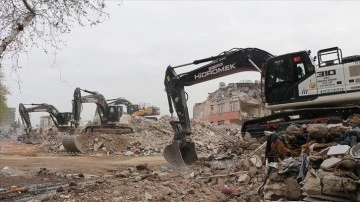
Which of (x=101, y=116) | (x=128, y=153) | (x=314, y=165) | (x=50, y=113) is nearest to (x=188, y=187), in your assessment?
(x=314, y=165)

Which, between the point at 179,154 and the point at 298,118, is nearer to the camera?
the point at 179,154

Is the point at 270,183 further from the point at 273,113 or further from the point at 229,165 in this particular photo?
the point at 273,113

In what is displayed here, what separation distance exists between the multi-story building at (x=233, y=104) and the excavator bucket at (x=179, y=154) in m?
32.6

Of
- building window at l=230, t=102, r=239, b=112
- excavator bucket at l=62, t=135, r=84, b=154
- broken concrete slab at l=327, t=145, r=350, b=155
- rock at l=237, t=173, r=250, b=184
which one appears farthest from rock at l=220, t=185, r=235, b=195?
building window at l=230, t=102, r=239, b=112

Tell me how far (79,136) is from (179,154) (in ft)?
47.7

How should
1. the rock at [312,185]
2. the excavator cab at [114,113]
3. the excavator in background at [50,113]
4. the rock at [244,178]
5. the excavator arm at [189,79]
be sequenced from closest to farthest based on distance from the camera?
1. the rock at [312,185]
2. the rock at [244,178]
3. the excavator arm at [189,79]
4. the excavator cab at [114,113]
5. the excavator in background at [50,113]

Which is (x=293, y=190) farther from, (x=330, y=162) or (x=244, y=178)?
(x=244, y=178)

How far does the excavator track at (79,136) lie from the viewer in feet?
77.5

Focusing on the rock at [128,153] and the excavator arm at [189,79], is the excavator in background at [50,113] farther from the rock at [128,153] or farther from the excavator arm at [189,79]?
the excavator arm at [189,79]

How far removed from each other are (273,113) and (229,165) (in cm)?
319

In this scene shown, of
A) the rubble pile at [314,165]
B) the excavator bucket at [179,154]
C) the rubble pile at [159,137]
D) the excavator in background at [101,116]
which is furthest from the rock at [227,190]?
the excavator in background at [101,116]

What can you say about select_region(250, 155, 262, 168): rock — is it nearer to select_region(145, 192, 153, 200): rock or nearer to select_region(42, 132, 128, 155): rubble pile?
select_region(145, 192, 153, 200): rock

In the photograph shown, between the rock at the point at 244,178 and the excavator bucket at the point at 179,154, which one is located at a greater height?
the excavator bucket at the point at 179,154

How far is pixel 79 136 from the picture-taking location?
25078mm
